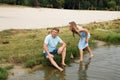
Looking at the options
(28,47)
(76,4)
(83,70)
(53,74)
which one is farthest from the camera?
(76,4)

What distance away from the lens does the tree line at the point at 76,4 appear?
8419cm

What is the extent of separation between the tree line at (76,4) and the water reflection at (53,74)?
2735 inches

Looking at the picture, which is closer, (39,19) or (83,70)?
(83,70)

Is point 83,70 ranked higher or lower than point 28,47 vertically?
lower

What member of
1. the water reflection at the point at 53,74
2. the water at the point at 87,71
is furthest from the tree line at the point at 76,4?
the water reflection at the point at 53,74

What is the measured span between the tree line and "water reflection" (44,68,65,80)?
69.5 meters

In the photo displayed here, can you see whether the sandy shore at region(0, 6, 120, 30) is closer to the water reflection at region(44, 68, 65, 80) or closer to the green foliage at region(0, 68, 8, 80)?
the water reflection at region(44, 68, 65, 80)

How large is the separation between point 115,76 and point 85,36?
2.85m

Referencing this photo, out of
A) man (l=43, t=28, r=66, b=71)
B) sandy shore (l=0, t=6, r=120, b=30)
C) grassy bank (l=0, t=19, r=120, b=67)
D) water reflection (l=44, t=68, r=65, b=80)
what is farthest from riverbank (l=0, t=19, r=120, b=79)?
sandy shore (l=0, t=6, r=120, b=30)

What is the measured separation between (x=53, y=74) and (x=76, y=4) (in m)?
78.9

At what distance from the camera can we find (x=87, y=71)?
1197 centimetres

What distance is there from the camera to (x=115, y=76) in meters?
11.2

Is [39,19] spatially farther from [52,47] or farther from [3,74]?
[3,74]

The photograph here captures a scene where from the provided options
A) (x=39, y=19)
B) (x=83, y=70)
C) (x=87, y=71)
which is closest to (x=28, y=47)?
(x=83, y=70)
